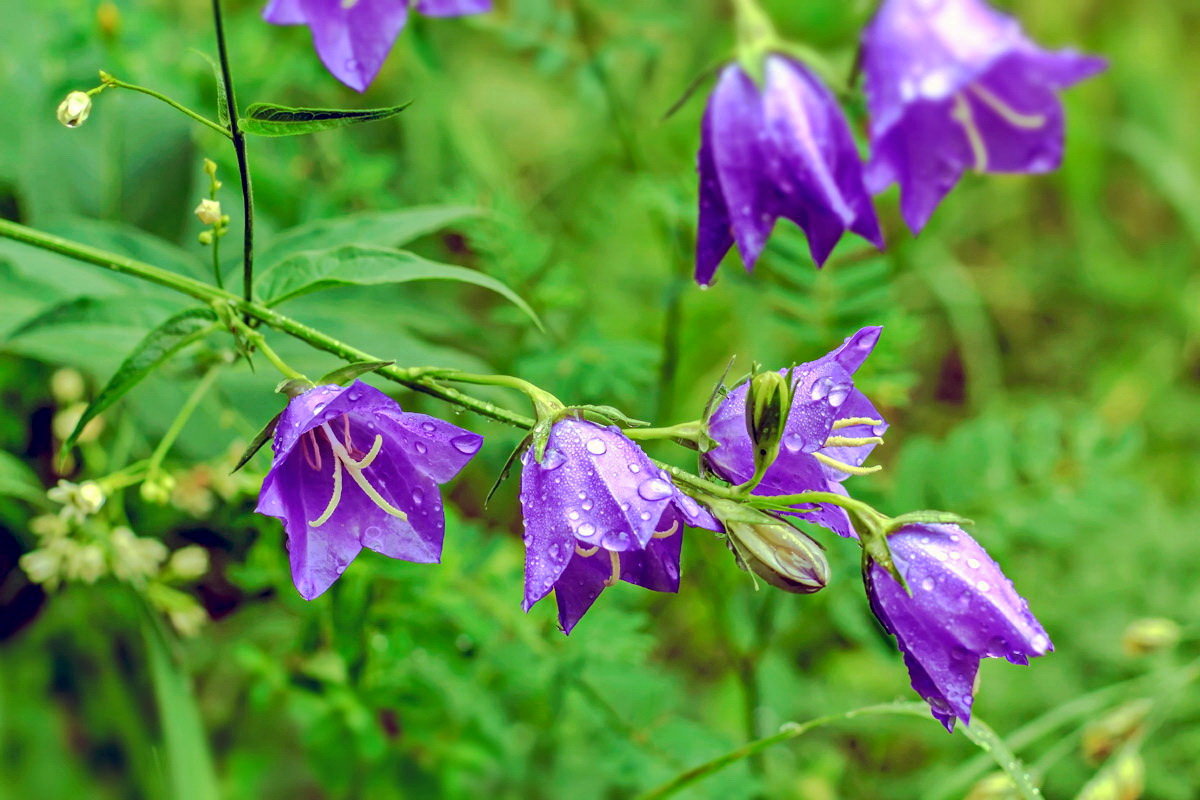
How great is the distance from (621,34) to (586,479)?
4.27 ft

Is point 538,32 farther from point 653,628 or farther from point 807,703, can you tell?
point 807,703

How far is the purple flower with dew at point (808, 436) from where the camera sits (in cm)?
108

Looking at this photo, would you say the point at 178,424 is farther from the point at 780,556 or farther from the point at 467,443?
the point at 780,556

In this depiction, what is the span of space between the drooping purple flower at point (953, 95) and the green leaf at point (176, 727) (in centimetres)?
119

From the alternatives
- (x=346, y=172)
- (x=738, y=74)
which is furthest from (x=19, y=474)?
(x=738, y=74)

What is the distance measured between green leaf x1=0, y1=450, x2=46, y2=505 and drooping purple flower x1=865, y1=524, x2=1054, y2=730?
4.12 feet

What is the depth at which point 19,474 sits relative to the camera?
1.74 m

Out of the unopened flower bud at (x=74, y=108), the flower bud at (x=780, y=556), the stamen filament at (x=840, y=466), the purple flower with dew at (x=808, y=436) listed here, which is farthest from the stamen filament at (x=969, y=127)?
the unopened flower bud at (x=74, y=108)

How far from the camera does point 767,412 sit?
994mm

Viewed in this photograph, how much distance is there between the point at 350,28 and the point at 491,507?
1.43 metres

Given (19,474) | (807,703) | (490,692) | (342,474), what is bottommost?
(807,703)

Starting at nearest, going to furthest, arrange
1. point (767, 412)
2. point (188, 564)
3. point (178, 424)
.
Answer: point (767, 412)
point (178, 424)
point (188, 564)

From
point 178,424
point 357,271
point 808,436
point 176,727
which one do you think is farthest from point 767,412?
point 176,727

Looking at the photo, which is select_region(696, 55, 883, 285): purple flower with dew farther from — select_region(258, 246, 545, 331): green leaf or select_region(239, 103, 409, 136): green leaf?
select_region(239, 103, 409, 136): green leaf
